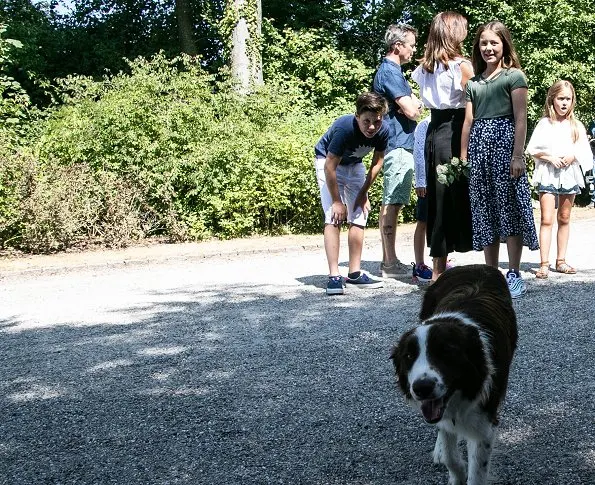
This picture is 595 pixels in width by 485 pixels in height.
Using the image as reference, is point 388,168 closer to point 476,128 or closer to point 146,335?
point 476,128

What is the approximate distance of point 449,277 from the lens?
4320 millimetres

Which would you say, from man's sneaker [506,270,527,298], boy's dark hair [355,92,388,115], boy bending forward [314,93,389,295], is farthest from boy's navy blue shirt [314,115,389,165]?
man's sneaker [506,270,527,298]

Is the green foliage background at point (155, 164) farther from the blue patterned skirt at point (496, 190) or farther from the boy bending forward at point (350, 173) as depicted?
the blue patterned skirt at point (496, 190)

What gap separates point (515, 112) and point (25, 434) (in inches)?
175

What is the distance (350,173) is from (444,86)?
1217 millimetres

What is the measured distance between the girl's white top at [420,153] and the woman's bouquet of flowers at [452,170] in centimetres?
51

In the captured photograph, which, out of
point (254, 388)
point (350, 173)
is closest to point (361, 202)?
point (350, 173)

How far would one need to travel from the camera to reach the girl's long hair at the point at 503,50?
657cm

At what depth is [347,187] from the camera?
7855mm

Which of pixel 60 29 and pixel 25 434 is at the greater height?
pixel 60 29

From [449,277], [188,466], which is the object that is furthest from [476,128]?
[188,466]

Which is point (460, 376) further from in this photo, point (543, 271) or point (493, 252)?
point (543, 271)

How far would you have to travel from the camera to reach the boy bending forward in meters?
7.24

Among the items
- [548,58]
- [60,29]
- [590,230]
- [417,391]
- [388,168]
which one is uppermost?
[60,29]
